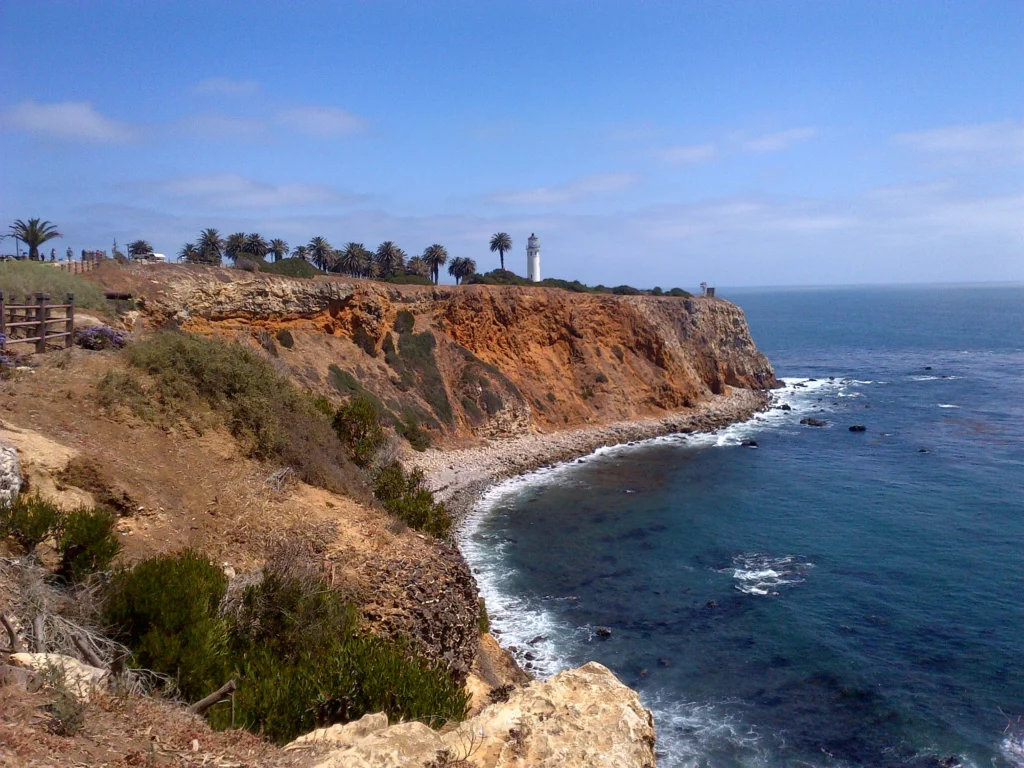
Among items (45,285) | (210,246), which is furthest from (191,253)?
(45,285)

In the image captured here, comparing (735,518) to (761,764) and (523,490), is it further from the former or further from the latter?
(761,764)

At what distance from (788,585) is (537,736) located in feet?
71.8

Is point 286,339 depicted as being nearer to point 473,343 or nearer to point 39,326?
point 473,343

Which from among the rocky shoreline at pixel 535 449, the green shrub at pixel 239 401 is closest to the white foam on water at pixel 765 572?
the rocky shoreline at pixel 535 449

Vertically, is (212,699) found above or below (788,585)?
above

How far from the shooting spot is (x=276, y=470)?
1606 centimetres

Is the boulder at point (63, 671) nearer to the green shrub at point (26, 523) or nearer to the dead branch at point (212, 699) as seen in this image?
the dead branch at point (212, 699)

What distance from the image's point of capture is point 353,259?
212 feet

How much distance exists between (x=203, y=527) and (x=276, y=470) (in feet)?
10.1

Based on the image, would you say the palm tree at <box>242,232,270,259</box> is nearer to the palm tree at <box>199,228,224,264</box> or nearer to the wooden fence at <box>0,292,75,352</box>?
the palm tree at <box>199,228,224,264</box>

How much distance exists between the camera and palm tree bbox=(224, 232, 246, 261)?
61.2m

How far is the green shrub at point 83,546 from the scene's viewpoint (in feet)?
32.3

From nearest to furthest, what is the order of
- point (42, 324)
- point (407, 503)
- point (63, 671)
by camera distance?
point (63, 671) < point (42, 324) < point (407, 503)

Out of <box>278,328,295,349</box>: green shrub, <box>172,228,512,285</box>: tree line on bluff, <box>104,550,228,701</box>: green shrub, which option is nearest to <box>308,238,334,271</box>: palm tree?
<box>172,228,512,285</box>: tree line on bluff
